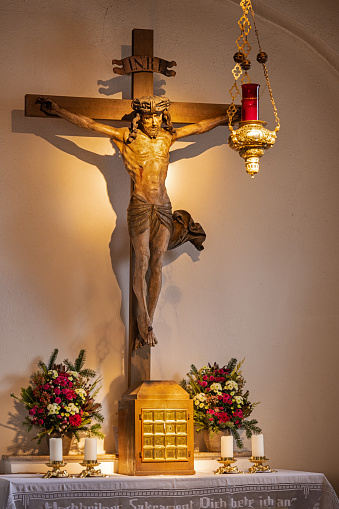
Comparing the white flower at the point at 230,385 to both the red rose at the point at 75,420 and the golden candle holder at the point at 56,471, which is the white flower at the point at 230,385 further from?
the golden candle holder at the point at 56,471

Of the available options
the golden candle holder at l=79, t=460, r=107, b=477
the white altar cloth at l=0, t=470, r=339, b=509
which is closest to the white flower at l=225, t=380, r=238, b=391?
the white altar cloth at l=0, t=470, r=339, b=509

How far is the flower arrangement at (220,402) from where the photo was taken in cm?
588

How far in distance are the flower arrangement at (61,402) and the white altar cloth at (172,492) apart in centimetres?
41

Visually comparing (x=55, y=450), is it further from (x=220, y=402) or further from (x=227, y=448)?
(x=220, y=402)

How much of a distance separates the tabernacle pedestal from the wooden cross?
0.36m

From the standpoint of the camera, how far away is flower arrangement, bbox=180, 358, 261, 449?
588cm

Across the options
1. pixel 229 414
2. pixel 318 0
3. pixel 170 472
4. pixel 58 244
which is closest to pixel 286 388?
pixel 229 414

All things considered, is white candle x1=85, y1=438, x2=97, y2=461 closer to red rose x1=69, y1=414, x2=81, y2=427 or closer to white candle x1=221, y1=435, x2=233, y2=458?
red rose x1=69, y1=414, x2=81, y2=427

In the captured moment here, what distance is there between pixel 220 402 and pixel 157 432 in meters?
0.62

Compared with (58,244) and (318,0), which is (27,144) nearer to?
(58,244)

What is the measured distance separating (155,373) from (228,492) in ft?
4.50

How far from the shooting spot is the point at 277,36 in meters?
6.89

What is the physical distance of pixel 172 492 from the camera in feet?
16.6

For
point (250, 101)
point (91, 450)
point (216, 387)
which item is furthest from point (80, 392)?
point (250, 101)
